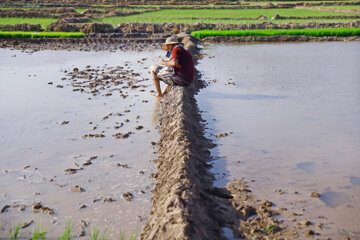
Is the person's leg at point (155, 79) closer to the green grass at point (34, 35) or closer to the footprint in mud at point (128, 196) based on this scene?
the footprint in mud at point (128, 196)

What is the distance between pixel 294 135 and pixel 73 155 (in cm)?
301

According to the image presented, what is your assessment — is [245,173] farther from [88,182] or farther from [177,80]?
[177,80]

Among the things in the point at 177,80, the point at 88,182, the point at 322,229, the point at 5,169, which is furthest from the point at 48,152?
the point at 322,229

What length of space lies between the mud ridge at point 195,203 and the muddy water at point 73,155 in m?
0.25

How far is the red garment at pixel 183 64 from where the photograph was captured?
22.9 ft

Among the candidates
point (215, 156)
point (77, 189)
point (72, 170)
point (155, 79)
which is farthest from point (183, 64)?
point (77, 189)

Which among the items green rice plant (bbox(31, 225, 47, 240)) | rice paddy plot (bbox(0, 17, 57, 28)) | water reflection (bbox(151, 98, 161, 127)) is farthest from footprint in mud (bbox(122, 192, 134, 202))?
rice paddy plot (bbox(0, 17, 57, 28))

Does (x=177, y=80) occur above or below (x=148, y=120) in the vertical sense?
above

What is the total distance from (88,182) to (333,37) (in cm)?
1791

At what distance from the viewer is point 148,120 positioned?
6574mm

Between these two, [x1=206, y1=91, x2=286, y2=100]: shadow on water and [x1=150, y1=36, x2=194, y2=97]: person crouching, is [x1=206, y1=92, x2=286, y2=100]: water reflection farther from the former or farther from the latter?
[x1=150, y1=36, x2=194, y2=97]: person crouching

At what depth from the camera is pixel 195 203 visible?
3209mm

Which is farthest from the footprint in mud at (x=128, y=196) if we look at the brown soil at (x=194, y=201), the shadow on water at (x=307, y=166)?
the shadow on water at (x=307, y=166)

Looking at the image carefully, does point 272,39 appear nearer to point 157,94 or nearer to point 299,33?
point 299,33
